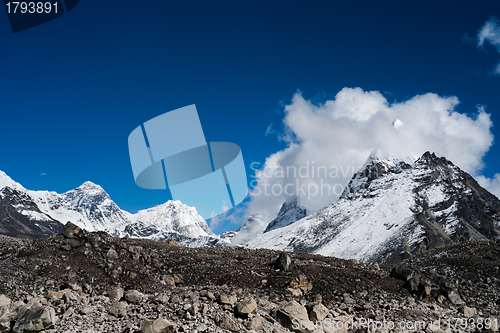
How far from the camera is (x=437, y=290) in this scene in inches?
874

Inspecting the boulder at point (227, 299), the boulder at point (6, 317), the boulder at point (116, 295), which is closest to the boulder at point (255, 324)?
the boulder at point (227, 299)

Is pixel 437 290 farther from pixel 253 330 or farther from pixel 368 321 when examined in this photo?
pixel 253 330

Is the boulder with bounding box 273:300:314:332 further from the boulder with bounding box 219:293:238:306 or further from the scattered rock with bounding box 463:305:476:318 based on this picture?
the scattered rock with bounding box 463:305:476:318

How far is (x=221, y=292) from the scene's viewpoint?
18.7 m

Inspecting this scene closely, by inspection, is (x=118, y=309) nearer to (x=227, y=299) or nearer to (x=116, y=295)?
(x=116, y=295)

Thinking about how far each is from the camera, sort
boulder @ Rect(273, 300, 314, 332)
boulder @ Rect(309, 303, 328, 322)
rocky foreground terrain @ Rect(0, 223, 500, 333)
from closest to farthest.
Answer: rocky foreground terrain @ Rect(0, 223, 500, 333)
boulder @ Rect(273, 300, 314, 332)
boulder @ Rect(309, 303, 328, 322)

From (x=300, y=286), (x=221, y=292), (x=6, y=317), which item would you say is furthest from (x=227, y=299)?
(x=6, y=317)

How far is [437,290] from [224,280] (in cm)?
1405

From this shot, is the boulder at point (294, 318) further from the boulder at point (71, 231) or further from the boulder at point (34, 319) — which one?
the boulder at point (71, 231)

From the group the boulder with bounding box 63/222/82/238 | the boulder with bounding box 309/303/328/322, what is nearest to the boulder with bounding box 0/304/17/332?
the boulder with bounding box 63/222/82/238

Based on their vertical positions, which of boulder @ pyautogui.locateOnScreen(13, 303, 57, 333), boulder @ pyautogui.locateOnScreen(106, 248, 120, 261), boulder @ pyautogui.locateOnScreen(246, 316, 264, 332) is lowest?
boulder @ pyautogui.locateOnScreen(246, 316, 264, 332)

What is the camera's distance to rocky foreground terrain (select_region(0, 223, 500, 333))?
14.4 metres

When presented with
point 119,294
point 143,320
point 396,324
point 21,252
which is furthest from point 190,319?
point 21,252

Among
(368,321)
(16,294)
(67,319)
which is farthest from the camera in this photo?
(368,321)
